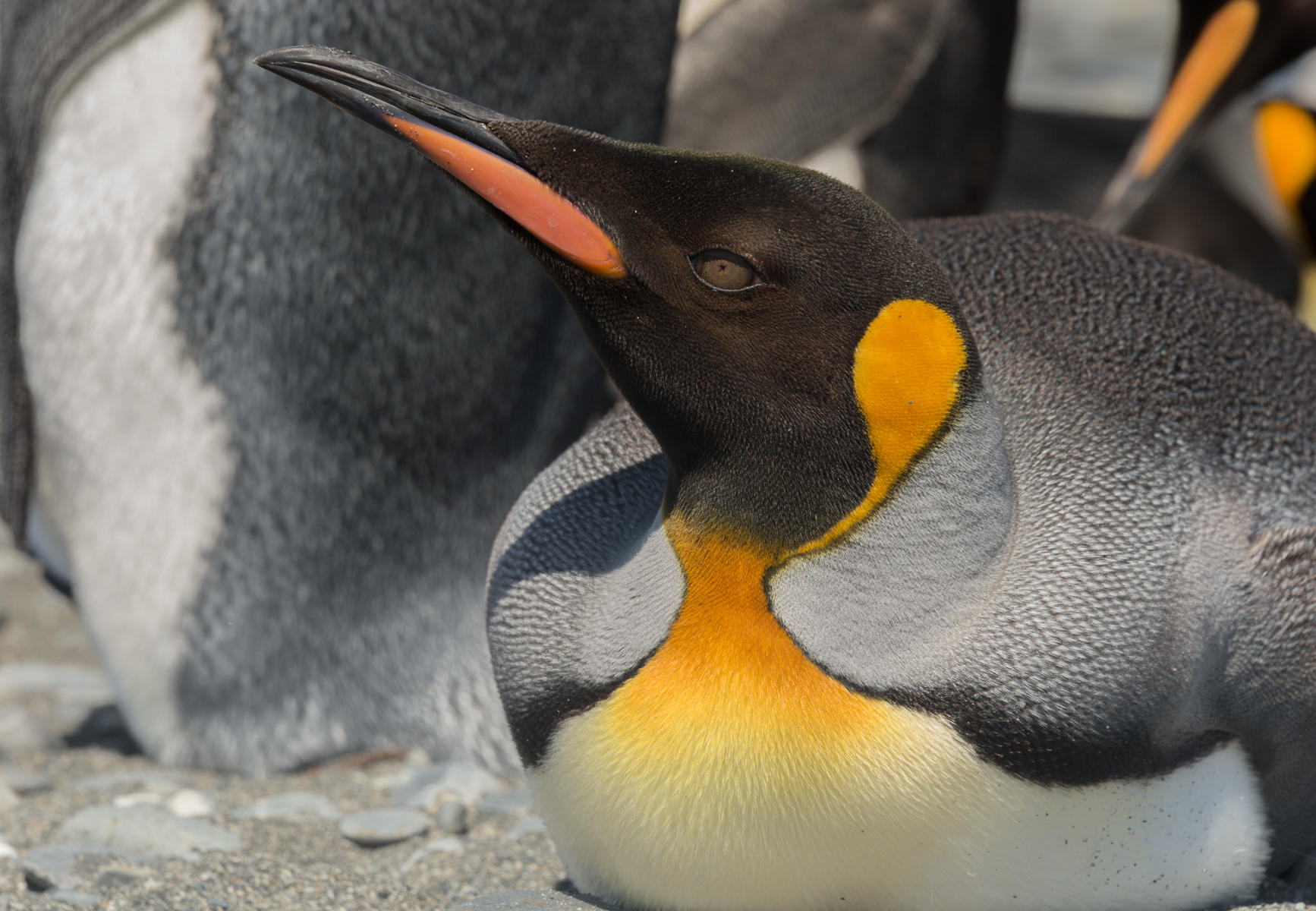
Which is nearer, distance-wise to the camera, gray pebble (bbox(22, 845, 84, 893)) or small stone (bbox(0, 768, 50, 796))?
gray pebble (bbox(22, 845, 84, 893))

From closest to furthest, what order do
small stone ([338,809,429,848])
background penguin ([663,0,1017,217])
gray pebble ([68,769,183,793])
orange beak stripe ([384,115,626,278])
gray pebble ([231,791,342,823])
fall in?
orange beak stripe ([384,115,626,278]), small stone ([338,809,429,848]), gray pebble ([231,791,342,823]), gray pebble ([68,769,183,793]), background penguin ([663,0,1017,217])

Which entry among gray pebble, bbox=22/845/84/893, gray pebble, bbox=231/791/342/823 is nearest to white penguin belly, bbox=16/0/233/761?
gray pebble, bbox=231/791/342/823

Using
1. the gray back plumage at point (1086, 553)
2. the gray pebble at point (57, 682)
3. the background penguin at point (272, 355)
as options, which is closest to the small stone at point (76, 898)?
the gray back plumage at point (1086, 553)

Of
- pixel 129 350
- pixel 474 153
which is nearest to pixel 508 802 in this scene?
pixel 129 350

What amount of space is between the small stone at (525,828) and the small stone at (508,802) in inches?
2.4

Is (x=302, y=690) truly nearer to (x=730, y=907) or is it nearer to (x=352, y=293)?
(x=352, y=293)

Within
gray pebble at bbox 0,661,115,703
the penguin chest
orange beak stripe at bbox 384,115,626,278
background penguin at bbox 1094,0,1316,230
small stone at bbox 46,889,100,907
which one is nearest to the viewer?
orange beak stripe at bbox 384,115,626,278

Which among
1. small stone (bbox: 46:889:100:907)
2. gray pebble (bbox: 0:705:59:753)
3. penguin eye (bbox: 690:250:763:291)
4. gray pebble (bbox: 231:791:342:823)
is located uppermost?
penguin eye (bbox: 690:250:763:291)

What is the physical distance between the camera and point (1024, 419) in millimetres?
2020

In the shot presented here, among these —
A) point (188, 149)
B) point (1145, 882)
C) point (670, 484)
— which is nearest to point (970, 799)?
point (1145, 882)

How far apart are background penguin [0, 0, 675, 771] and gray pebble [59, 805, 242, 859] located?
536 millimetres

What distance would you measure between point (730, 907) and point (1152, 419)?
0.76 meters

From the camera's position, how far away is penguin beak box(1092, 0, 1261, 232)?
441cm

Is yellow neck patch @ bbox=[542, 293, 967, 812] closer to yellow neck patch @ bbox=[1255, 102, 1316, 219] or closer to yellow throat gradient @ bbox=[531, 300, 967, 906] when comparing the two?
yellow throat gradient @ bbox=[531, 300, 967, 906]
